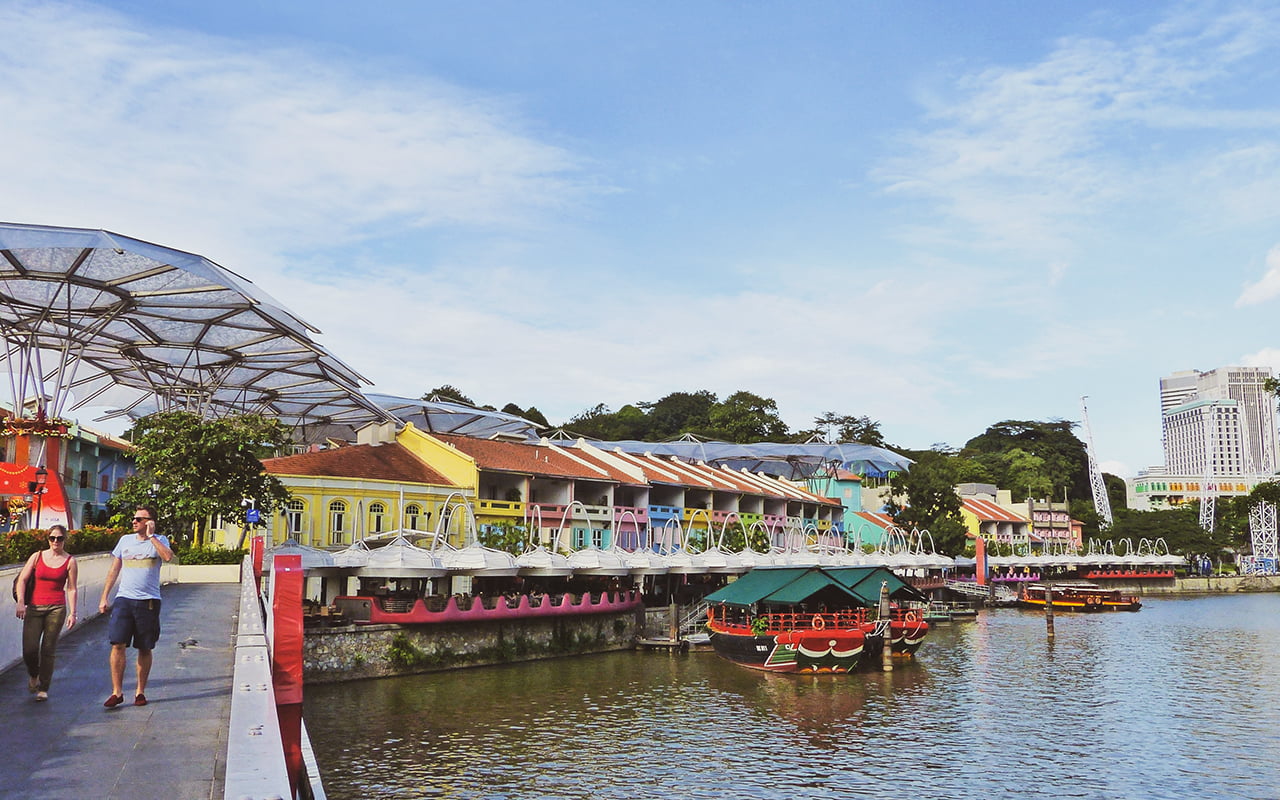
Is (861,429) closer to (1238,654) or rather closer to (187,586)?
(1238,654)

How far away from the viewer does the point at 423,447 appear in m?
52.1

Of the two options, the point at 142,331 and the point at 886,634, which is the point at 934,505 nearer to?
the point at 886,634

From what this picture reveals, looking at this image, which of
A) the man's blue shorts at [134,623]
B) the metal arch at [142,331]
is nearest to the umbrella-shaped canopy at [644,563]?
the metal arch at [142,331]

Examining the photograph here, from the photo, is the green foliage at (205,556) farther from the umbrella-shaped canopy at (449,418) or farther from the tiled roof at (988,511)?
the tiled roof at (988,511)

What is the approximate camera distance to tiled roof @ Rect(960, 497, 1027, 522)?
332ft

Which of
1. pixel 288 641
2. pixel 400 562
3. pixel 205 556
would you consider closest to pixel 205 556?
pixel 205 556

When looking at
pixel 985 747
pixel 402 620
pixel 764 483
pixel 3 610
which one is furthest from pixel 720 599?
pixel 764 483

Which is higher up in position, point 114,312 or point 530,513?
point 114,312

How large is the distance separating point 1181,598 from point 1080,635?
150ft

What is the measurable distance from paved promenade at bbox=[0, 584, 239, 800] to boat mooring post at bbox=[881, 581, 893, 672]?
91.8 ft

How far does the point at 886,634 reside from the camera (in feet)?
127

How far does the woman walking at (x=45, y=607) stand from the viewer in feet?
36.3

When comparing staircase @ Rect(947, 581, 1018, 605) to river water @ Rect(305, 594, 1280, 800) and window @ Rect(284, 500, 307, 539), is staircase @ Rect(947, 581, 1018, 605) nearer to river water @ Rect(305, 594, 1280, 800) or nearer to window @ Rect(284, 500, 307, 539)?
river water @ Rect(305, 594, 1280, 800)

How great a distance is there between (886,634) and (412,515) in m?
22.4
